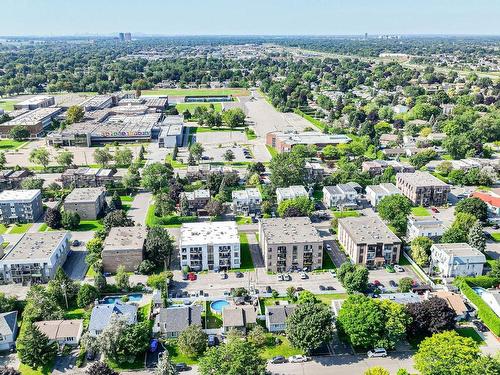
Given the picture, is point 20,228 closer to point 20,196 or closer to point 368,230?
point 20,196

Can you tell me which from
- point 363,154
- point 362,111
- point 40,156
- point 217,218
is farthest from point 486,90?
point 40,156

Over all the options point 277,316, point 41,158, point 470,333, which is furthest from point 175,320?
point 41,158

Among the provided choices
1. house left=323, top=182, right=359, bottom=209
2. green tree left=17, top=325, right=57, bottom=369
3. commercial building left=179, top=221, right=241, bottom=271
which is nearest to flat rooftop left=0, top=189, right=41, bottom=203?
commercial building left=179, top=221, right=241, bottom=271

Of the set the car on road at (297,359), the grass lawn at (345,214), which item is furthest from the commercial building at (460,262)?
the car on road at (297,359)

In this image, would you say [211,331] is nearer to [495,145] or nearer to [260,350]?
[260,350]

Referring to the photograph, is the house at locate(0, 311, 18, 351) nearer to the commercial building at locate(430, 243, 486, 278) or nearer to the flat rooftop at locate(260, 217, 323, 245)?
the flat rooftop at locate(260, 217, 323, 245)
